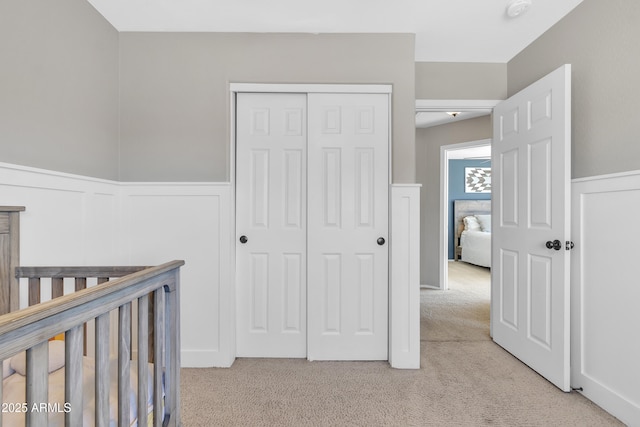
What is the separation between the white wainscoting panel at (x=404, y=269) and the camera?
2137 mm

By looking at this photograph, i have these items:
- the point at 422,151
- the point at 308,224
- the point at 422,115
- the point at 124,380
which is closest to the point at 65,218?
the point at 124,380

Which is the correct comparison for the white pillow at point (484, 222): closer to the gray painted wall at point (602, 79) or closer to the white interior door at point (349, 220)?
the gray painted wall at point (602, 79)

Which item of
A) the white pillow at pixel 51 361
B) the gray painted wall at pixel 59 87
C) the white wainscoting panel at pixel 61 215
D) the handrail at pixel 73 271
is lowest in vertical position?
the white pillow at pixel 51 361

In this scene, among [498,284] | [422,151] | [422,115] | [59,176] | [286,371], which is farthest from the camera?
[422,151]

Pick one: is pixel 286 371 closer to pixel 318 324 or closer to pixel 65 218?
pixel 318 324

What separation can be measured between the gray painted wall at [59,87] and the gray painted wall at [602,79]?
2.86m

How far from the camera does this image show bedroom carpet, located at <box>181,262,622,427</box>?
1602 millimetres

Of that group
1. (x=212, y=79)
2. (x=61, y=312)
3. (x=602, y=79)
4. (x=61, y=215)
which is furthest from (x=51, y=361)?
(x=602, y=79)

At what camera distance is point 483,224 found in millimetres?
6434

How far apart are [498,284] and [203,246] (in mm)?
2263

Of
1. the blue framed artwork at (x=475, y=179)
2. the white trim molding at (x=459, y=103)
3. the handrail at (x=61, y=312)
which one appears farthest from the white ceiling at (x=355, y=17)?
the blue framed artwork at (x=475, y=179)

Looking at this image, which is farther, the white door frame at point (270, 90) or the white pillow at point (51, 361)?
the white door frame at point (270, 90)

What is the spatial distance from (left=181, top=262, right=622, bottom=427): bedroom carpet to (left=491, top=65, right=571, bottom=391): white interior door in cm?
21

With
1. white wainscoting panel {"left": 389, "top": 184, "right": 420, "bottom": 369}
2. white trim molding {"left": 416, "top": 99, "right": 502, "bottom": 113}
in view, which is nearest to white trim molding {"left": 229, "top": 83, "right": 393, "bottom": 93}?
white trim molding {"left": 416, "top": 99, "right": 502, "bottom": 113}
